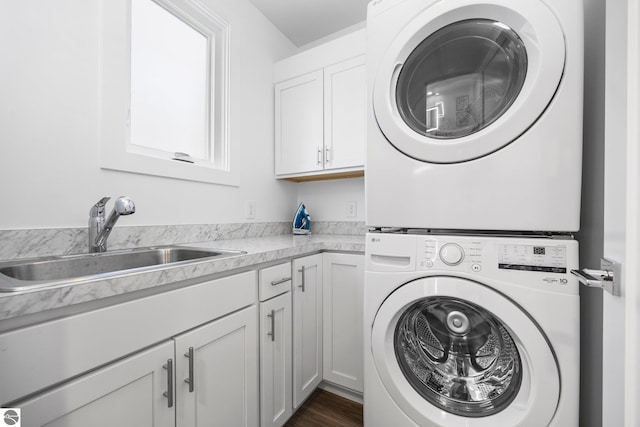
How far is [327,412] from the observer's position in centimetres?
145

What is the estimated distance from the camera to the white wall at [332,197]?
205cm

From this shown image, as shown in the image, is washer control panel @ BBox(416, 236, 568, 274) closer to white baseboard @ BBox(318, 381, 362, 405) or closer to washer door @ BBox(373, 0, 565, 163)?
washer door @ BBox(373, 0, 565, 163)

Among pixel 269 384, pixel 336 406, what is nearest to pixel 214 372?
pixel 269 384

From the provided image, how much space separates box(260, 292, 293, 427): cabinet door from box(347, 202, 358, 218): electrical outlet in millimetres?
967

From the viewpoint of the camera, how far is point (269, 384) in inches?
45.7

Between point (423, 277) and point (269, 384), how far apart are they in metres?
0.84

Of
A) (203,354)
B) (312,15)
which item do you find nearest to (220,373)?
(203,354)

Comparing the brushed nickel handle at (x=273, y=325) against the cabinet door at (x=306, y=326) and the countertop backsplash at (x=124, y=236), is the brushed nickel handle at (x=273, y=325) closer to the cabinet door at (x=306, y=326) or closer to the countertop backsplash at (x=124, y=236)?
the cabinet door at (x=306, y=326)

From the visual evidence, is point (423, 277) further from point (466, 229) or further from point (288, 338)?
point (288, 338)

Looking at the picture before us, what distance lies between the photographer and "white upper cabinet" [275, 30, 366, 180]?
68.5 inches

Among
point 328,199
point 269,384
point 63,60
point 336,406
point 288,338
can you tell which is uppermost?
point 63,60

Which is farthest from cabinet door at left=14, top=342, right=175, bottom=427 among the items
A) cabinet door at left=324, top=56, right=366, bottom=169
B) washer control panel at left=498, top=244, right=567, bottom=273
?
cabinet door at left=324, top=56, right=366, bottom=169

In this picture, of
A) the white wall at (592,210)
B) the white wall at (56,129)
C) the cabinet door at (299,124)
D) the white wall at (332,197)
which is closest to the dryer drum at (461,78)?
the white wall at (592,210)

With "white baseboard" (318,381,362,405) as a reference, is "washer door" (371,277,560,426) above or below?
above
